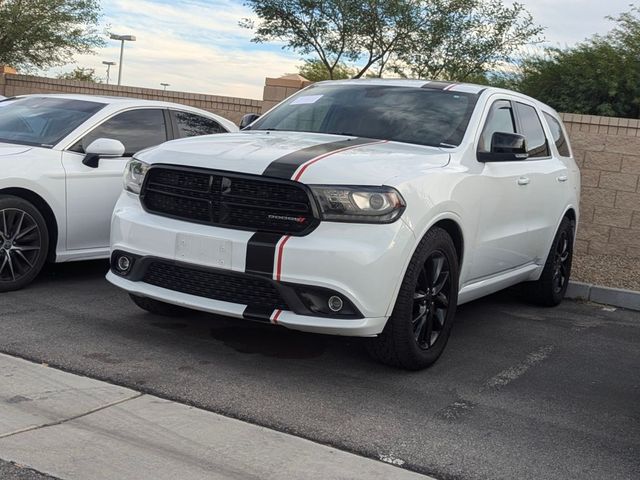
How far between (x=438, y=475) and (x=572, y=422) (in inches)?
46.8

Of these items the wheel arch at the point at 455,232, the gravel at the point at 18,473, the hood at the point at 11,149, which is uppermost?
the hood at the point at 11,149

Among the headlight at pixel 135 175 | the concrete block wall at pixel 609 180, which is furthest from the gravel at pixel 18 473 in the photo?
the concrete block wall at pixel 609 180

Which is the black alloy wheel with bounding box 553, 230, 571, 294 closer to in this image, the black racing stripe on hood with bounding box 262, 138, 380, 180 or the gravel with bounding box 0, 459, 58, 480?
the black racing stripe on hood with bounding box 262, 138, 380, 180

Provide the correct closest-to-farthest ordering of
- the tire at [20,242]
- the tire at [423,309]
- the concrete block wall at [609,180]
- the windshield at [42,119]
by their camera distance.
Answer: the tire at [423,309] → the tire at [20,242] → the windshield at [42,119] → the concrete block wall at [609,180]

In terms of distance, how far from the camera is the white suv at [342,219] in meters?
4.54

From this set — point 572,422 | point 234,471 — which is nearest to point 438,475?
point 234,471

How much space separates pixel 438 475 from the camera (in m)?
3.63

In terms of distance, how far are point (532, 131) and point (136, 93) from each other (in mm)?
9231

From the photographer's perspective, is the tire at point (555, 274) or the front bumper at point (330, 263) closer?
the front bumper at point (330, 263)

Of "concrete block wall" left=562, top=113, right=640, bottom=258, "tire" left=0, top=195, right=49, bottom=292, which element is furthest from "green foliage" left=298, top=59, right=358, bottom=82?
"tire" left=0, top=195, right=49, bottom=292

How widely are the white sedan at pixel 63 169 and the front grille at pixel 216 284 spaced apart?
1767mm

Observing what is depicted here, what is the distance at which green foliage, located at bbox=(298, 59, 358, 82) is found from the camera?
761 inches

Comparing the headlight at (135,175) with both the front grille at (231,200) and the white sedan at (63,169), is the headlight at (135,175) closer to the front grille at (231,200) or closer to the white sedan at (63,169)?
the front grille at (231,200)

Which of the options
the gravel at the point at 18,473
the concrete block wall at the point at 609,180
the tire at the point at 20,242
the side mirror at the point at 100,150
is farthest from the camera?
the concrete block wall at the point at 609,180
